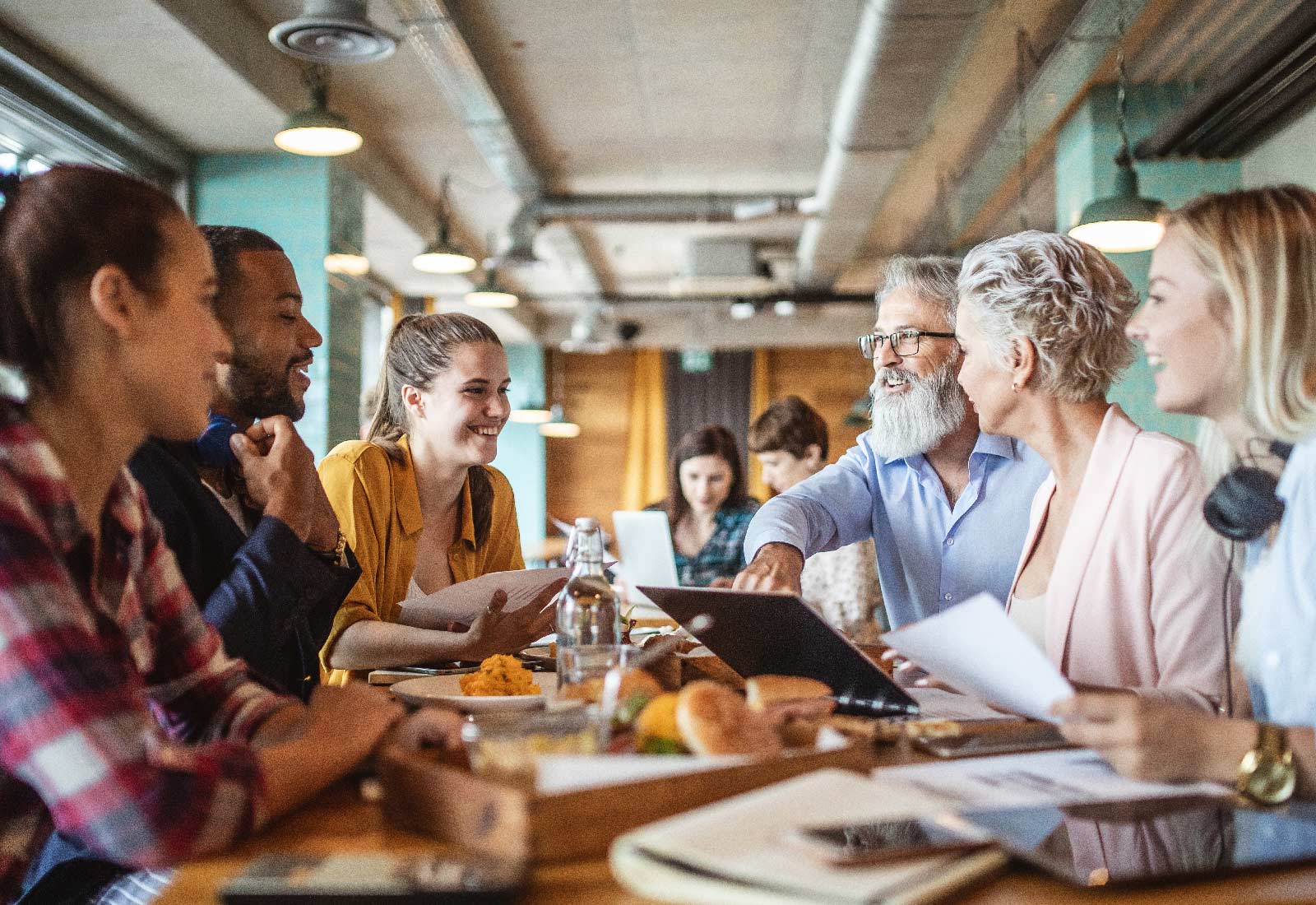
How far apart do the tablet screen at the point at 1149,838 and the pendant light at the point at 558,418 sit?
480 inches

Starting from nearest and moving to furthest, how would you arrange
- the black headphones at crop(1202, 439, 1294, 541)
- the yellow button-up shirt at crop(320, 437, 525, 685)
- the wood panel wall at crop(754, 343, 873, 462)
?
the black headphones at crop(1202, 439, 1294, 541)
the yellow button-up shirt at crop(320, 437, 525, 685)
the wood panel wall at crop(754, 343, 873, 462)

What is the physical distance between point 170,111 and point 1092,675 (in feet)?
17.8

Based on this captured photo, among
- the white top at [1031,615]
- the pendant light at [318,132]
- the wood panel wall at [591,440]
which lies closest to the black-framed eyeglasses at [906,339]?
the white top at [1031,615]

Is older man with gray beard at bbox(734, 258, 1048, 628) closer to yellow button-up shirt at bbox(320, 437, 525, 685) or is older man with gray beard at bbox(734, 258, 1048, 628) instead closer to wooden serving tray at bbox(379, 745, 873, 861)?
yellow button-up shirt at bbox(320, 437, 525, 685)

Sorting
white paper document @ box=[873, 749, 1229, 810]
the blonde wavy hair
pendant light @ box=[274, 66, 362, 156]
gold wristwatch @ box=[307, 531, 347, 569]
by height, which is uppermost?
pendant light @ box=[274, 66, 362, 156]

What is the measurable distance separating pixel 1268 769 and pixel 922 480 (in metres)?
1.42

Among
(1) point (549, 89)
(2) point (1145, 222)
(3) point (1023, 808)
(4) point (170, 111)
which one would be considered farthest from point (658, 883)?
(1) point (549, 89)

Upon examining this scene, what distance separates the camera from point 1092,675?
5.63ft

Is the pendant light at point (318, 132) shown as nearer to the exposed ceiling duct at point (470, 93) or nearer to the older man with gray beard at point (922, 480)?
the exposed ceiling duct at point (470, 93)

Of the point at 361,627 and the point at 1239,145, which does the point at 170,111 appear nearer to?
the point at 361,627

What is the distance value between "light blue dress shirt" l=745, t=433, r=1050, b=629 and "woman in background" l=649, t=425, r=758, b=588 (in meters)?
2.58

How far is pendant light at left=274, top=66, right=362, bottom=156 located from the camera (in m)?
4.53

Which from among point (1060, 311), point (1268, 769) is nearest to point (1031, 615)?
point (1060, 311)

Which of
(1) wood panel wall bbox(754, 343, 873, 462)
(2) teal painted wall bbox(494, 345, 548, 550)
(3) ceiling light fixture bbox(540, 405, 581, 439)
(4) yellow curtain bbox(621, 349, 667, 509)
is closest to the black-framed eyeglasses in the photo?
(3) ceiling light fixture bbox(540, 405, 581, 439)
